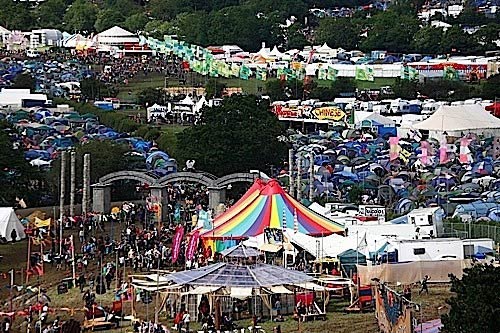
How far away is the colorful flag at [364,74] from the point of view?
5797 cm

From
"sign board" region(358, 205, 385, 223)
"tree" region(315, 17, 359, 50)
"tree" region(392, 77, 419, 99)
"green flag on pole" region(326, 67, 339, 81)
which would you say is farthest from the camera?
"tree" region(315, 17, 359, 50)

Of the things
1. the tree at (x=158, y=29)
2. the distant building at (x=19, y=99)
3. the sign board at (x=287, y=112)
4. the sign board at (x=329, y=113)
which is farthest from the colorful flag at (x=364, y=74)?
the tree at (x=158, y=29)

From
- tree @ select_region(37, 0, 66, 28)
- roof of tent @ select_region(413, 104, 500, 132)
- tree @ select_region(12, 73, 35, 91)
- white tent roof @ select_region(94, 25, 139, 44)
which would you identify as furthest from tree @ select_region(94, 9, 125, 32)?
roof of tent @ select_region(413, 104, 500, 132)

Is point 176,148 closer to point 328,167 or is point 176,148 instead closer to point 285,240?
point 328,167

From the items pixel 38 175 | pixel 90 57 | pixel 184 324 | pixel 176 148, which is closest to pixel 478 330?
pixel 184 324

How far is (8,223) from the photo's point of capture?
2400cm

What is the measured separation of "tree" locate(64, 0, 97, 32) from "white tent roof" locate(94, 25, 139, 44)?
10.6m

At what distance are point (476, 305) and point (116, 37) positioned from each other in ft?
193

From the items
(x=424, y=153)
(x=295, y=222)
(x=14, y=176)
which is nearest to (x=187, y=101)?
(x=424, y=153)

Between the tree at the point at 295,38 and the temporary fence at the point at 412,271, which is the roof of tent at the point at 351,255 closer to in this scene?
the temporary fence at the point at 412,271

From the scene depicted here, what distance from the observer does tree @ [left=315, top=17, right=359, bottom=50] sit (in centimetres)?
7725

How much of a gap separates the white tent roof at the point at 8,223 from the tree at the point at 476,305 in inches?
503

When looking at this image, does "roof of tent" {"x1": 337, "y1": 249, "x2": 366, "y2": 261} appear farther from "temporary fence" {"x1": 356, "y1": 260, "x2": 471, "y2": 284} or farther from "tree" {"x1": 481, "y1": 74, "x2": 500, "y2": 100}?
"tree" {"x1": 481, "y1": 74, "x2": 500, "y2": 100}

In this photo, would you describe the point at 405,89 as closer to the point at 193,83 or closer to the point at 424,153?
the point at 193,83
